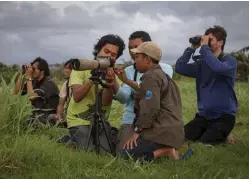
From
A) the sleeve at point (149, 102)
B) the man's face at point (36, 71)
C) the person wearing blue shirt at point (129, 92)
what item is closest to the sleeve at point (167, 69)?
the person wearing blue shirt at point (129, 92)

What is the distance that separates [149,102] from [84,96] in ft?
2.70

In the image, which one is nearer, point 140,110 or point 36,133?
point 140,110

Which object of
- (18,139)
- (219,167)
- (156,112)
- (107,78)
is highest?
(107,78)

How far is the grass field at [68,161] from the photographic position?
4.03m

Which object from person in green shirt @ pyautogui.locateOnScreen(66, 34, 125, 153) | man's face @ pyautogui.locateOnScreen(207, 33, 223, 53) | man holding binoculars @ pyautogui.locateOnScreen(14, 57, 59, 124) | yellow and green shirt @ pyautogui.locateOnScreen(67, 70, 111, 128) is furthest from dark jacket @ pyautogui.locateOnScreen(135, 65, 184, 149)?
man holding binoculars @ pyautogui.locateOnScreen(14, 57, 59, 124)

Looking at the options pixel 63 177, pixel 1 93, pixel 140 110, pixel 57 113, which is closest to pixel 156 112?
pixel 140 110

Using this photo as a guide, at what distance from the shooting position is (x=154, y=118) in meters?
4.62

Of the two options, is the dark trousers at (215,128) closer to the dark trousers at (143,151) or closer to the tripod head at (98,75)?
the dark trousers at (143,151)

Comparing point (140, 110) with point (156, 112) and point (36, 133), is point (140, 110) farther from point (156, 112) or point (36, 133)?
point (36, 133)

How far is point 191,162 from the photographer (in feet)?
15.6

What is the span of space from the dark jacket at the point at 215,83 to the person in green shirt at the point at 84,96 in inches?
53.6

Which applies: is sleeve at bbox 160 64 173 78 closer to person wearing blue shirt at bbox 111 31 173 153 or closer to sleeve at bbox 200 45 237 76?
person wearing blue shirt at bbox 111 31 173 153

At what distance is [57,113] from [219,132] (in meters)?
2.38

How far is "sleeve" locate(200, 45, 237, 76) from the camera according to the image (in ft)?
19.0
